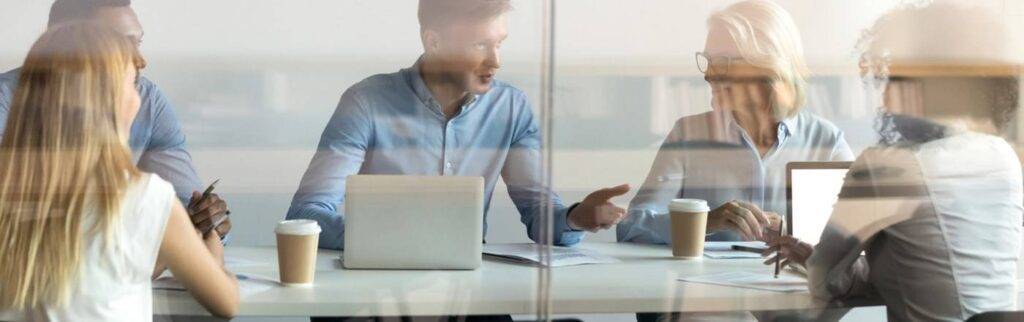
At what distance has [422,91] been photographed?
8.45 feet

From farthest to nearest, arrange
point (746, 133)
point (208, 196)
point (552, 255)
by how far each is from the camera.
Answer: point (746, 133) → point (552, 255) → point (208, 196)

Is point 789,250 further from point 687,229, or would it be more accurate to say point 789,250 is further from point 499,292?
point 499,292

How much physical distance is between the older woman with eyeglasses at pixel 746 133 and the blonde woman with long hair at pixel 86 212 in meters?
1.01

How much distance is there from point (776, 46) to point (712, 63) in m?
0.18

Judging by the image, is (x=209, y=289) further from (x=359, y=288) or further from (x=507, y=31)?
(x=507, y=31)

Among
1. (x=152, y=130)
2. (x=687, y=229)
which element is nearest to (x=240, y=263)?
(x=152, y=130)

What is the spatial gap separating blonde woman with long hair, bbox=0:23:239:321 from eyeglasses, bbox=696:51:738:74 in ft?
3.55

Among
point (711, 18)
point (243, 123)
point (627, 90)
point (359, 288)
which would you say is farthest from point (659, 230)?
point (243, 123)

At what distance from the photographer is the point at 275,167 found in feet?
8.03

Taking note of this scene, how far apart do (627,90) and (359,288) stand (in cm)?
75

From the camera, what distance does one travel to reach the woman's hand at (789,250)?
2.56 m

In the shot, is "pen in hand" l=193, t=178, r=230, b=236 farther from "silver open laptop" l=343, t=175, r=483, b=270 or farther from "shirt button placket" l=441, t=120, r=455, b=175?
"shirt button placket" l=441, t=120, r=455, b=175

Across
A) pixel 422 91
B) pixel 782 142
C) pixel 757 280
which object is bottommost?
pixel 757 280

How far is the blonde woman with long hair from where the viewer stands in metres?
2.00
